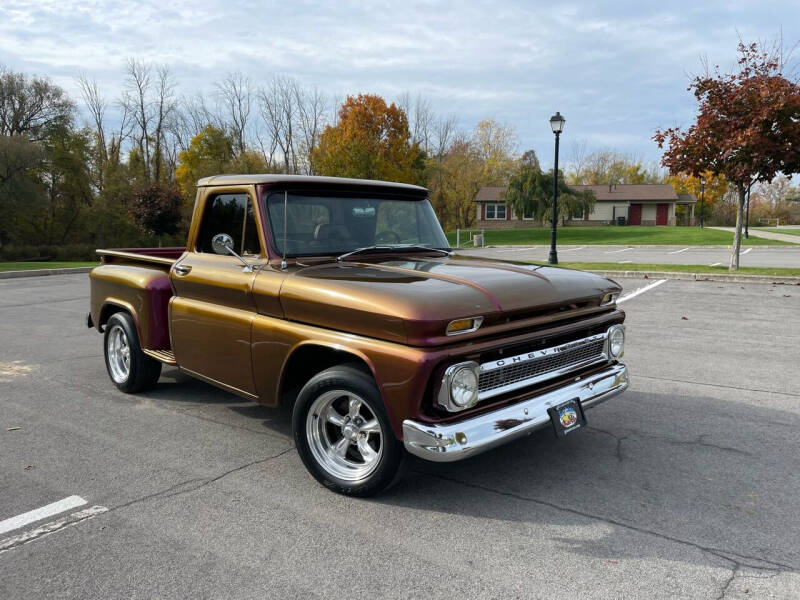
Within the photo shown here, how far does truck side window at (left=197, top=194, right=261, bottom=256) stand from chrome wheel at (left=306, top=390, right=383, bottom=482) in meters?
1.22

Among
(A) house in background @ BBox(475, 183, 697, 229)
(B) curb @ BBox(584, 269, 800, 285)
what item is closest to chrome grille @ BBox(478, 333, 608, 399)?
(B) curb @ BBox(584, 269, 800, 285)

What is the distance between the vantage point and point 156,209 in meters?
33.1

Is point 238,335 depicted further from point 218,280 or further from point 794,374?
point 794,374

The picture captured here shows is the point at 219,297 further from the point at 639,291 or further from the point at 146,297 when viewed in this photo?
the point at 639,291

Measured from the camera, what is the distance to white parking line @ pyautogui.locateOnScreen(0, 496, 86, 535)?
3150 millimetres

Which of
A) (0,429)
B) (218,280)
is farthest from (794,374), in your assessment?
(0,429)

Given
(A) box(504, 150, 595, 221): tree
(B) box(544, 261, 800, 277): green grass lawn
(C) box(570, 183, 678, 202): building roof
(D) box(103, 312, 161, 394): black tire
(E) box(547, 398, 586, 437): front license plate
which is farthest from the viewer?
(C) box(570, 183, 678, 202): building roof

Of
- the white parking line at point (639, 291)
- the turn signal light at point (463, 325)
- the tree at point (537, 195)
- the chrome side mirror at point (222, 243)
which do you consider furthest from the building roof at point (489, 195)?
the turn signal light at point (463, 325)

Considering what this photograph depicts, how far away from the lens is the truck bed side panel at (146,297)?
5.00 meters

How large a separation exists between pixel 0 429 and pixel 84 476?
1441mm

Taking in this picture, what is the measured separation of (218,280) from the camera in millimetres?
4250

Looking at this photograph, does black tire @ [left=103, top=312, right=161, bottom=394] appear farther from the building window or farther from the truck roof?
the building window

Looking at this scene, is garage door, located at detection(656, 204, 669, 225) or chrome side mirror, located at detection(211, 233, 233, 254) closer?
chrome side mirror, located at detection(211, 233, 233, 254)

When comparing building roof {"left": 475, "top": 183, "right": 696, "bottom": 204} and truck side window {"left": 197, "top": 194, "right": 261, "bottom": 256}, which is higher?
building roof {"left": 475, "top": 183, "right": 696, "bottom": 204}
